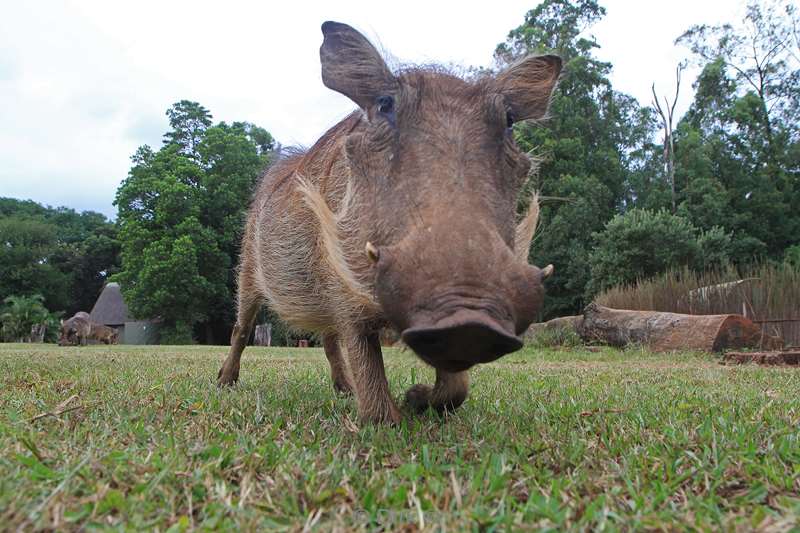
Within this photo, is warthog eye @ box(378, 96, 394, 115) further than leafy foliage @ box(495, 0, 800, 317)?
No

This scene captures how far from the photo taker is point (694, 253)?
17.3 metres

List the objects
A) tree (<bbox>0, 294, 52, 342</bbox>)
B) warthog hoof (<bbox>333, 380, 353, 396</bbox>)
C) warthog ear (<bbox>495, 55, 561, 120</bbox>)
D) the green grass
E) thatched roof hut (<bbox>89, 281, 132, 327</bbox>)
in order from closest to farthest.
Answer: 1. the green grass
2. warthog ear (<bbox>495, 55, 561, 120</bbox>)
3. warthog hoof (<bbox>333, 380, 353, 396</bbox>)
4. tree (<bbox>0, 294, 52, 342</bbox>)
5. thatched roof hut (<bbox>89, 281, 132, 327</bbox>)

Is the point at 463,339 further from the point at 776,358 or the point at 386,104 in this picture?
the point at 776,358

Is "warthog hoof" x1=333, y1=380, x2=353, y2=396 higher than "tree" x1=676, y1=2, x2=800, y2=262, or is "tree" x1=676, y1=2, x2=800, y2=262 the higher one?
"tree" x1=676, y1=2, x2=800, y2=262

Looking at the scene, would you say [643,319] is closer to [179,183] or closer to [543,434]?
[543,434]

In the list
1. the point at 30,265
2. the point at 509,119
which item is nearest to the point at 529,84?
the point at 509,119

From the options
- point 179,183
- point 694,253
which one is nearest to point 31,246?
point 179,183

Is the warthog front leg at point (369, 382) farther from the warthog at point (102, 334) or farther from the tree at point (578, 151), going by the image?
the warthog at point (102, 334)

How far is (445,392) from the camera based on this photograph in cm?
261

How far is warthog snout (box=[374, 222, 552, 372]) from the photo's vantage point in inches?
57.3

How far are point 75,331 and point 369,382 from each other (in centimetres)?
2043

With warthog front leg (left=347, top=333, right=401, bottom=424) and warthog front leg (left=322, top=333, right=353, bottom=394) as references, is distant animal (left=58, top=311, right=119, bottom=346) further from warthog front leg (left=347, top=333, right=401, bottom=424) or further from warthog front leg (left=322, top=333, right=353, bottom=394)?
warthog front leg (left=347, top=333, right=401, bottom=424)

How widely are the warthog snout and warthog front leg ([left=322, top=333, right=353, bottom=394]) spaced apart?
2.08 m

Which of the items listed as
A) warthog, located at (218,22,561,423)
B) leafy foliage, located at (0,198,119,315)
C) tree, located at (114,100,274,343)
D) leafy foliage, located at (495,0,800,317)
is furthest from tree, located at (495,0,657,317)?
leafy foliage, located at (0,198,119,315)
